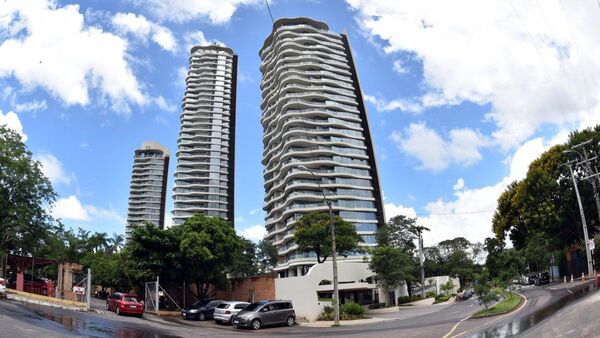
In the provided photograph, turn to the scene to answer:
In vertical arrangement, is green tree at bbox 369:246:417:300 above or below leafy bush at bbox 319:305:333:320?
above

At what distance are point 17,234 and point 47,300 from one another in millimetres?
19210

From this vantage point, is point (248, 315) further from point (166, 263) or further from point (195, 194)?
point (195, 194)

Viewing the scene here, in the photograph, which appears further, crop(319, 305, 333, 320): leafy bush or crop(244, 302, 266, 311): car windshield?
crop(319, 305, 333, 320): leafy bush

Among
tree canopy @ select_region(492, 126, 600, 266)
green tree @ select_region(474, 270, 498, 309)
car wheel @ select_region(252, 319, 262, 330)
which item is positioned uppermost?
tree canopy @ select_region(492, 126, 600, 266)

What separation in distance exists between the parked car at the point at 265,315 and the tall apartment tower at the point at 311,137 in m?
53.8

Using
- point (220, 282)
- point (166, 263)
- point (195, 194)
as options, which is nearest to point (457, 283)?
point (220, 282)

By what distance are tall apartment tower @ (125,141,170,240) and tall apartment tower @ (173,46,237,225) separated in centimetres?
3318

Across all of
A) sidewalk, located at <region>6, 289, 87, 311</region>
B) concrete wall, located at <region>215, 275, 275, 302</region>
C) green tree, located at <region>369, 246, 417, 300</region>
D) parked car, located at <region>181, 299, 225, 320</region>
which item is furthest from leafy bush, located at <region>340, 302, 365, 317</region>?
sidewalk, located at <region>6, 289, 87, 311</region>

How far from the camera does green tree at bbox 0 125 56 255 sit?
45.2 meters

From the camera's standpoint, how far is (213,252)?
37844 mm

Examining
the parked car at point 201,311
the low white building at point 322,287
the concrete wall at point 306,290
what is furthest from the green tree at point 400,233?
the parked car at point 201,311

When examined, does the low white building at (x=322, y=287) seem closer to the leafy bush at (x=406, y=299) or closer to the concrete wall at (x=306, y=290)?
the concrete wall at (x=306, y=290)

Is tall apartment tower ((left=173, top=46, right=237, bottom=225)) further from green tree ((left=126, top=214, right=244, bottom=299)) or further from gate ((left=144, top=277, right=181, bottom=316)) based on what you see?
gate ((left=144, top=277, right=181, bottom=316))

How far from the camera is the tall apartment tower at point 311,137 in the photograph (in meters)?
91.1
